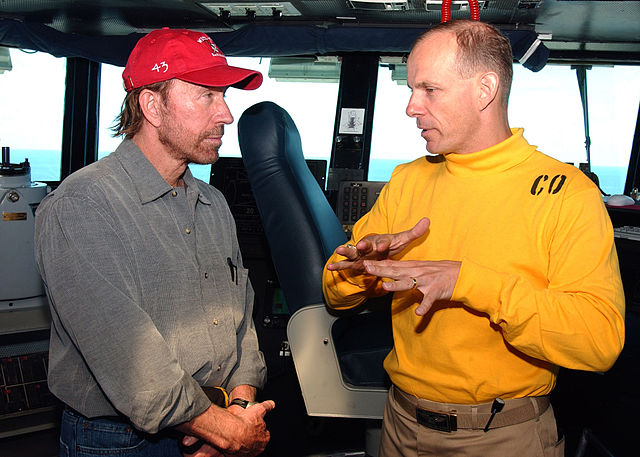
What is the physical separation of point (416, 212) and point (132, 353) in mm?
649

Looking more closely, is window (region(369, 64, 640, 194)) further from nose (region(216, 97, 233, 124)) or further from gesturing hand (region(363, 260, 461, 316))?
gesturing hand (region(363, 260, 461, 316))

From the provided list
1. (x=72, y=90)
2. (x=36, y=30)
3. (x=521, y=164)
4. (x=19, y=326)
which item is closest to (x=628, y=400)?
(x=521, y=164)

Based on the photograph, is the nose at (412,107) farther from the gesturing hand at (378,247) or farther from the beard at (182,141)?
the beard at (182,141)

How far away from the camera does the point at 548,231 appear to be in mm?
1077

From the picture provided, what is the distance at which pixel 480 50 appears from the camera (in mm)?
1171

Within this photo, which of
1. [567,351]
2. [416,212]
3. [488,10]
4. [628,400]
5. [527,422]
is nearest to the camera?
[567,351]

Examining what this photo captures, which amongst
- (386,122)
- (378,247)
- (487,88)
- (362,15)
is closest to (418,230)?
(378,247)

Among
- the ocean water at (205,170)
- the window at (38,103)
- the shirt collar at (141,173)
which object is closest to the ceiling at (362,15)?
the window at (38,103)

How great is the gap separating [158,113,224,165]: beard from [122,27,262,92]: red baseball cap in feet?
0.32

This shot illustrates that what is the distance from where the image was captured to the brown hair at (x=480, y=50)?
1168 millimetres

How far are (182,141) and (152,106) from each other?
106 mm

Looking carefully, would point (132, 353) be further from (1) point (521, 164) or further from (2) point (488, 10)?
(2) point (488, 10)

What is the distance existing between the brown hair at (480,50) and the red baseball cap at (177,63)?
50 centimetres

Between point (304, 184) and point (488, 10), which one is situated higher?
point (488, 10)
